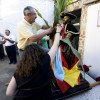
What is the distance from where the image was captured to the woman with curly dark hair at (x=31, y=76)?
1.11m

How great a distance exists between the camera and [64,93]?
6.82ft

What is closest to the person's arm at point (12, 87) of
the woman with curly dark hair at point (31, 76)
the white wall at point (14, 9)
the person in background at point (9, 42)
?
the woman with curly dark hair at point (31, 76)

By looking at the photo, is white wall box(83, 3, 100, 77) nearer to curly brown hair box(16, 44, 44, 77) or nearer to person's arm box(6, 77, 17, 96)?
curly brown hair box(16, 44, 44, 77)

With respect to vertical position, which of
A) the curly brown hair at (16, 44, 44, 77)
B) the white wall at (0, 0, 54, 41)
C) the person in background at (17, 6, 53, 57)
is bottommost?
the curly brown hair at (16, 44, 44, 77)

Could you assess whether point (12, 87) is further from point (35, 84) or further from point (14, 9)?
point (14, 9)

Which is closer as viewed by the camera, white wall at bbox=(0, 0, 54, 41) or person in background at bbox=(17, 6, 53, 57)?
person in background at bbox=(17, 6, 53, 57)

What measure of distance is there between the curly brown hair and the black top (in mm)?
50

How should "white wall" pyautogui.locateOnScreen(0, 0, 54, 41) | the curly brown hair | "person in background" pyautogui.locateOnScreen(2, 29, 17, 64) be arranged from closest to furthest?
the curly brown hair, "person in background" pyautogui.locateOnScreen(2, 29, 17, 64), "white wall" pyautogui.locateOnScreen(0, 0, 54, 41)

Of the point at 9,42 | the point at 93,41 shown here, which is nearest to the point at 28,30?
the point at 93,41

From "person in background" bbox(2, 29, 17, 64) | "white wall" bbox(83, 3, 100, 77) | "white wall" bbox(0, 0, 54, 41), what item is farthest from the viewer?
"white wall" bbox(0, 0, 54, 41)

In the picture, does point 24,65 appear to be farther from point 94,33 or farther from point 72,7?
point 72,7

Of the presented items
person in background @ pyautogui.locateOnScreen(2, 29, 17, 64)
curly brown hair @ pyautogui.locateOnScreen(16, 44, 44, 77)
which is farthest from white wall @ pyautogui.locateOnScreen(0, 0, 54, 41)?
curly brown hair @ pyautogui.locateOnScreen(16, 44, 44, 77)

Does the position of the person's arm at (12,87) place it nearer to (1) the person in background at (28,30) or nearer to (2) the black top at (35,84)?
(2) the black top at (35,84)

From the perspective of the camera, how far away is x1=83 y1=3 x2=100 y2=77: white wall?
2898 millimetres
